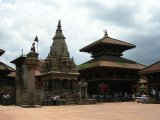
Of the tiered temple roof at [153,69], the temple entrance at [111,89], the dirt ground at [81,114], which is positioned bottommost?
the dirt ground at [81,114]

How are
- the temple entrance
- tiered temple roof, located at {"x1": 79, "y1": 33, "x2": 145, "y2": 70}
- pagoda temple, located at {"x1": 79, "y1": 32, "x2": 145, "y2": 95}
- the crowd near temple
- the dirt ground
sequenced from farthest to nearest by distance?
tiered temple roof, located at {"x1": 79, "y1": 33, "x2": 145, "y2": 70} → pagoda temple, located at {"x1": 79, "y1": 32, "x2": 145, "y2": 95} → the temple entrance → the crowd near temple → the dirt ground

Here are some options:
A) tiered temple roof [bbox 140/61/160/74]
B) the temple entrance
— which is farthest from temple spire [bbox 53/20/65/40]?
tiered temple roof [bbox 140/61/160/74]

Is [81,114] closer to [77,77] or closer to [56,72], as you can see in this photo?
[56,72]

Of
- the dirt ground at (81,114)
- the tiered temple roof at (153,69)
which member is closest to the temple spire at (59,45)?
the tiered temple roof at (153,69)

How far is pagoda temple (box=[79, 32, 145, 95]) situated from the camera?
149 ft

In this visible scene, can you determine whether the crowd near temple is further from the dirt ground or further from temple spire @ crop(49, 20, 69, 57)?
the dirt ground

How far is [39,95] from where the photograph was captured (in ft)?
108

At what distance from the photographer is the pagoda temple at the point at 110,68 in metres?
45.6

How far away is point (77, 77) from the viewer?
4538 centimetres

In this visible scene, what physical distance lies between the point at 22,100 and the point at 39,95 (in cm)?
331

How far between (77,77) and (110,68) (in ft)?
18.0

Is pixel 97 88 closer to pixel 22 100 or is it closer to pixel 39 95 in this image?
pixel 39 95

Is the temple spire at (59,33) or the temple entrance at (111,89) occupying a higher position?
the temple spire at (59,33)

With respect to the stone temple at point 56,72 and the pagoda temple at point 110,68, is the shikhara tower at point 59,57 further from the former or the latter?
the pagoda temple at point 110,68
